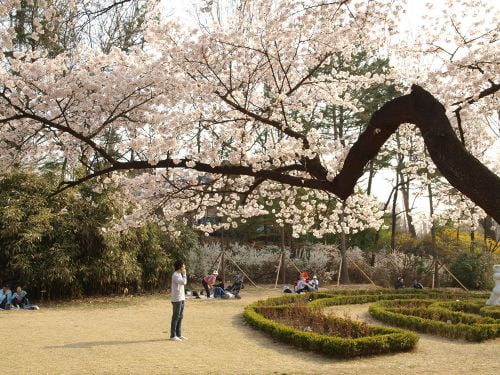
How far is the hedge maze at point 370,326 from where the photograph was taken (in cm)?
791

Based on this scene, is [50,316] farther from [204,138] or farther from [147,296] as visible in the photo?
[204,138]

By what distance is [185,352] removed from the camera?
784cm

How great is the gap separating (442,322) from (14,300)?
10.5m

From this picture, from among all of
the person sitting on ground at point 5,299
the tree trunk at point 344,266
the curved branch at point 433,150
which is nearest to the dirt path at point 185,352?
the person sitting on ground at point 5,299

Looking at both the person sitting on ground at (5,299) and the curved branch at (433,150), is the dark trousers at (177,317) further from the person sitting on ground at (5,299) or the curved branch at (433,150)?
the person sitting on ground at (5,299)

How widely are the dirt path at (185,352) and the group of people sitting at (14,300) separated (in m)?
1.97

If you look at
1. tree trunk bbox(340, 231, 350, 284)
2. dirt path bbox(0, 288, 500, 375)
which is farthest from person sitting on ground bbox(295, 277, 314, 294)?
dirt path bbox(0, 288, 500, 375)

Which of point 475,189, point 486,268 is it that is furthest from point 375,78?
point 486,268

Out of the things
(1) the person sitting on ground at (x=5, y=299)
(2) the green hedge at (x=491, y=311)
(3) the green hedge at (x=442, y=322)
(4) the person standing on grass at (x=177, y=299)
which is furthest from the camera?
(1) the person sitting on ground at (x=5, y=299)

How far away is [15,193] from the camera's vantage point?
50.5 ft

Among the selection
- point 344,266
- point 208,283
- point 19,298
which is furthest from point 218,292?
point 344,266

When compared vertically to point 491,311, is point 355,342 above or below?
below

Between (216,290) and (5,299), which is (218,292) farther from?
(5,299)

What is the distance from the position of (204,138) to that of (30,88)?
2497 millimetres
